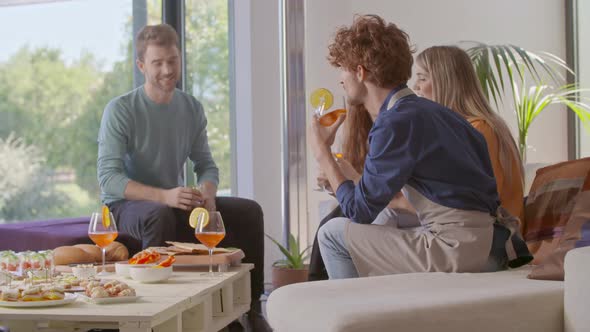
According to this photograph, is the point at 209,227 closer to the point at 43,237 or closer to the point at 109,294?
the point at 109,294

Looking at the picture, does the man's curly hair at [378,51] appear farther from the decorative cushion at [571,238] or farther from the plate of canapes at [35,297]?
the plate of canapes at [35,297]

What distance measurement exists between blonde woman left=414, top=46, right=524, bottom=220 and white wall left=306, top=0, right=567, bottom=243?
6.74 ft

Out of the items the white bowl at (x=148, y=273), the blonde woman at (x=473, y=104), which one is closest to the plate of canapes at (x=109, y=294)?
the white bowl at (x=148, y=273)

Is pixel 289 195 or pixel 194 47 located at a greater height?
pixel 194 47

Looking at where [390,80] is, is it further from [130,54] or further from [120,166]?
[130,54]

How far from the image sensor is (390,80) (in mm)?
2467

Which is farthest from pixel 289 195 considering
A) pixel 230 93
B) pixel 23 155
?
pixel 23 155

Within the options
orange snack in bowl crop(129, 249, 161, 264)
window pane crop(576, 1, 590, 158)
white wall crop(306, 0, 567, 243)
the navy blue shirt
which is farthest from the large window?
orange snack in bowl crop(129, 249, 161, 264)

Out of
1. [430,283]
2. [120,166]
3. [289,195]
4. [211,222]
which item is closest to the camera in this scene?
[430,283]

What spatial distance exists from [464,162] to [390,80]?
0.40 meters

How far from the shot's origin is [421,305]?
1.74 m

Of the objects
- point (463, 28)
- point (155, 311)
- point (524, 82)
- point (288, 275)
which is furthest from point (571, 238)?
point (463, 28)

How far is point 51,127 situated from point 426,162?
3777 mm

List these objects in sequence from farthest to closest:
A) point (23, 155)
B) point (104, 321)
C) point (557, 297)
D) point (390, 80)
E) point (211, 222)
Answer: point (23, 155) < point (211, 222) < point (390, 80) < point (104, 321) < point (557, 297)
